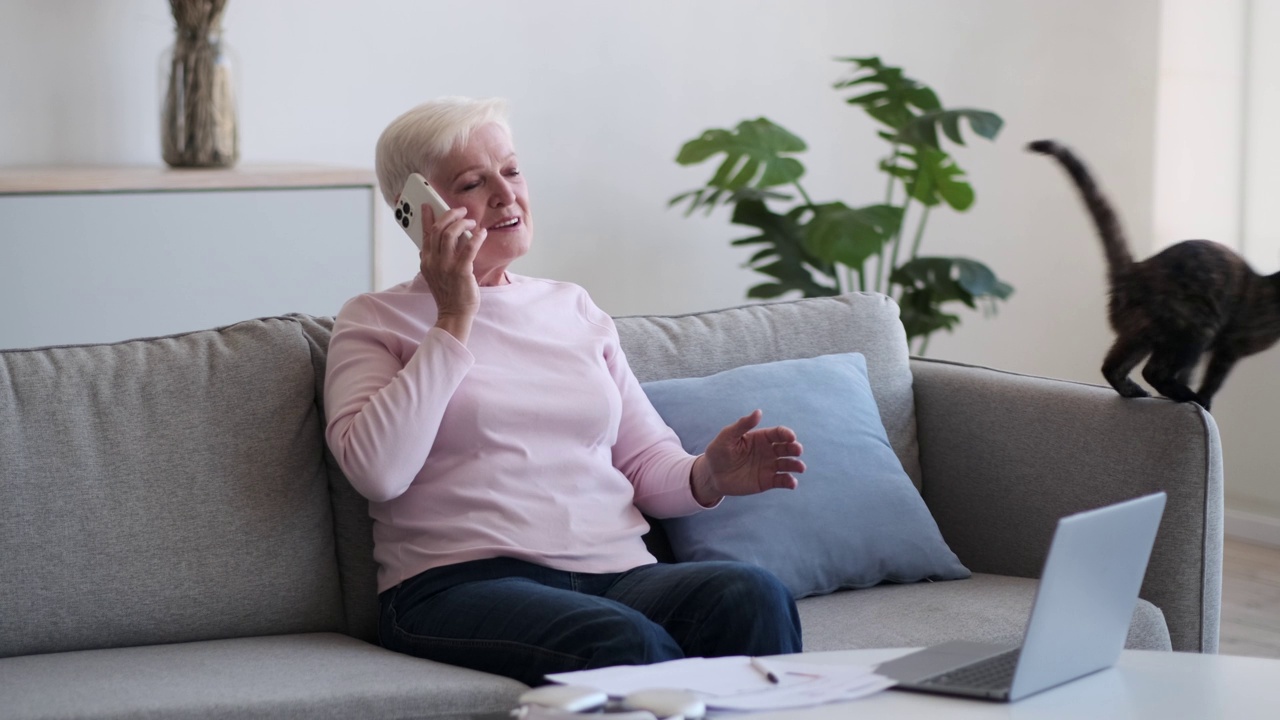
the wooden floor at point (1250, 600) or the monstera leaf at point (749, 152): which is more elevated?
the monstera leaf at point (749, 152)

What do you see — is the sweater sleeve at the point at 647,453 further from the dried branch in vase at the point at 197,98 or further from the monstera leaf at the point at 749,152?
the monstera leaf at the point at 749,152

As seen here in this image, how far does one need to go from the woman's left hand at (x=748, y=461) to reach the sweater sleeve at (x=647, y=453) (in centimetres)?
4

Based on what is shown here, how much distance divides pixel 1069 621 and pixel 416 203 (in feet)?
3.49

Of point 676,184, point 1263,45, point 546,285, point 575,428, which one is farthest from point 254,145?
point 1263,45

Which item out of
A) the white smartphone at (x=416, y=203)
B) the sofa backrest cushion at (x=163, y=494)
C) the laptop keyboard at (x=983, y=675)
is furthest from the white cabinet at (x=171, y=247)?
the laptop keyboard at (x=983, y=675)

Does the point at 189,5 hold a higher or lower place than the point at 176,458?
higher

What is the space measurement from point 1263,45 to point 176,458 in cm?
353

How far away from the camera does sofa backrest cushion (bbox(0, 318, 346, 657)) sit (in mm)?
1780

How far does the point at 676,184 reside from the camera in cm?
390

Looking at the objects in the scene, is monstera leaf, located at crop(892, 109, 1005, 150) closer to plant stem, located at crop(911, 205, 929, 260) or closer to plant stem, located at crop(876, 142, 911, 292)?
plant stem, located at crop(876, 142, 911, 292)

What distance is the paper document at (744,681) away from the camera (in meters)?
1.16

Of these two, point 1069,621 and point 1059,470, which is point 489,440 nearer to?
point 1069,621

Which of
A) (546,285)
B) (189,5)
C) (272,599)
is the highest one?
(189,5)

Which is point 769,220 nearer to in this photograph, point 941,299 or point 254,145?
point 941,299
